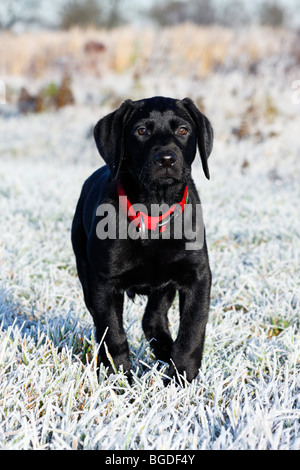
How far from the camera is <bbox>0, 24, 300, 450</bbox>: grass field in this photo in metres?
2.05

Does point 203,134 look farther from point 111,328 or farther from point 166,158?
point 111,328

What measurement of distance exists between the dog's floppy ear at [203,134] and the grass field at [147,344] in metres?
1.02

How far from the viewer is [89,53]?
15336 millimetres

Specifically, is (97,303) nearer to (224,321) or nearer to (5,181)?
(224,321)

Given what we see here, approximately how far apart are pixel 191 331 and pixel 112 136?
1.09m

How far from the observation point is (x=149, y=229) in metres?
2.56

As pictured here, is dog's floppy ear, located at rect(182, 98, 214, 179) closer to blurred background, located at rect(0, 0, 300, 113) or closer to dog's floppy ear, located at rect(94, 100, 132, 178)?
dog's floppy ear, located at rect(94, 100, 132, 178)

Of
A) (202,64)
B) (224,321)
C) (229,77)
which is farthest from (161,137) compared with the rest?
(202,64)

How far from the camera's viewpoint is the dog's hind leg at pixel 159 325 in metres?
2.92

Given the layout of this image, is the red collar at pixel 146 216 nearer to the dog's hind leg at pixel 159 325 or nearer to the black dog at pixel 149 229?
the black dog at pixel 149 229

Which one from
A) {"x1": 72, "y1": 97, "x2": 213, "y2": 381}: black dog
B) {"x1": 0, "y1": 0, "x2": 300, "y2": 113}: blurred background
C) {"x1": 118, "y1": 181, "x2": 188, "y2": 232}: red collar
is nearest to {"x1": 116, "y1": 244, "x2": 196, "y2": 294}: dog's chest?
{"x1": 72, "y1": 97, "x2": 213, "y2": 381}: black dog

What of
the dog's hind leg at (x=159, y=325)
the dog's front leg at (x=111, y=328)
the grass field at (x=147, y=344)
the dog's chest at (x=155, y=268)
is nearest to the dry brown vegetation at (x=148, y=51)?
the grass field at (x=147, y=344)

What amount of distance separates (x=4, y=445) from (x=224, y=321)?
65.3 inches

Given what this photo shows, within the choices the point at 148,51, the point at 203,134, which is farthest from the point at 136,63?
the point at 203,134
